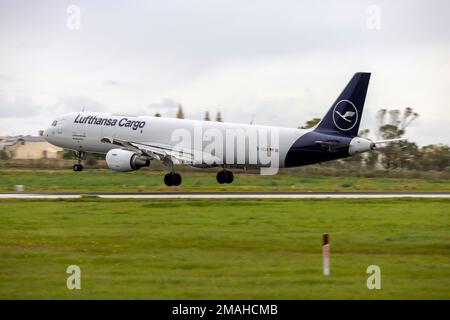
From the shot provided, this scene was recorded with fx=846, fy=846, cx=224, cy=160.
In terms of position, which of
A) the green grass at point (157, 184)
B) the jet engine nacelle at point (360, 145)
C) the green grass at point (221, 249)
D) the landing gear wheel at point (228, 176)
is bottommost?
the green grass at point (221, 249)

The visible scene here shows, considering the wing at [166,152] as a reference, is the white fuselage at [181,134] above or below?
above

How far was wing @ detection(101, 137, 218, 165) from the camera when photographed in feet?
176

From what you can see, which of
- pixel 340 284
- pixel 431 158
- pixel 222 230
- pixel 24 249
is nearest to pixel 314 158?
pixel 222 230

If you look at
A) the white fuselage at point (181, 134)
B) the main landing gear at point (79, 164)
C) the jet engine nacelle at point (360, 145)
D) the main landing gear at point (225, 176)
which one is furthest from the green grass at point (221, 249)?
the main landing gear at point (79, 164)

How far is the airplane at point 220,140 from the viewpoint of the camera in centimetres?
5219

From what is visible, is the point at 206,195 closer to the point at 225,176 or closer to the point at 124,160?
the point at 124,160

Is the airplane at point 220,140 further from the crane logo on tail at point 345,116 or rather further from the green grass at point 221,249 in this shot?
the green grass at point 221,249

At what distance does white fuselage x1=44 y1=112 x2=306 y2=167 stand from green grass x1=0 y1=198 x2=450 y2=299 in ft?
41.6

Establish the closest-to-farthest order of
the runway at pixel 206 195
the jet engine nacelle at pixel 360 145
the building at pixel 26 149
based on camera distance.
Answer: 1. the runway at pixel 206 195
2. the jet engine nacelle at pixel 360 145
3. the building at pixel 26 149

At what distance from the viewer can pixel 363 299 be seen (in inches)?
717

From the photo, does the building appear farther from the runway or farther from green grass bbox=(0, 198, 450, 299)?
green grass bbox=(0, 198, 450, 299)

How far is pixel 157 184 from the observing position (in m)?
58.4

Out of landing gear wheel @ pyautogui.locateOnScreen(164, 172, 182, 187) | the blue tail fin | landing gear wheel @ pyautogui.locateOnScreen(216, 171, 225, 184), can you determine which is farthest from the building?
the blue tail fin
